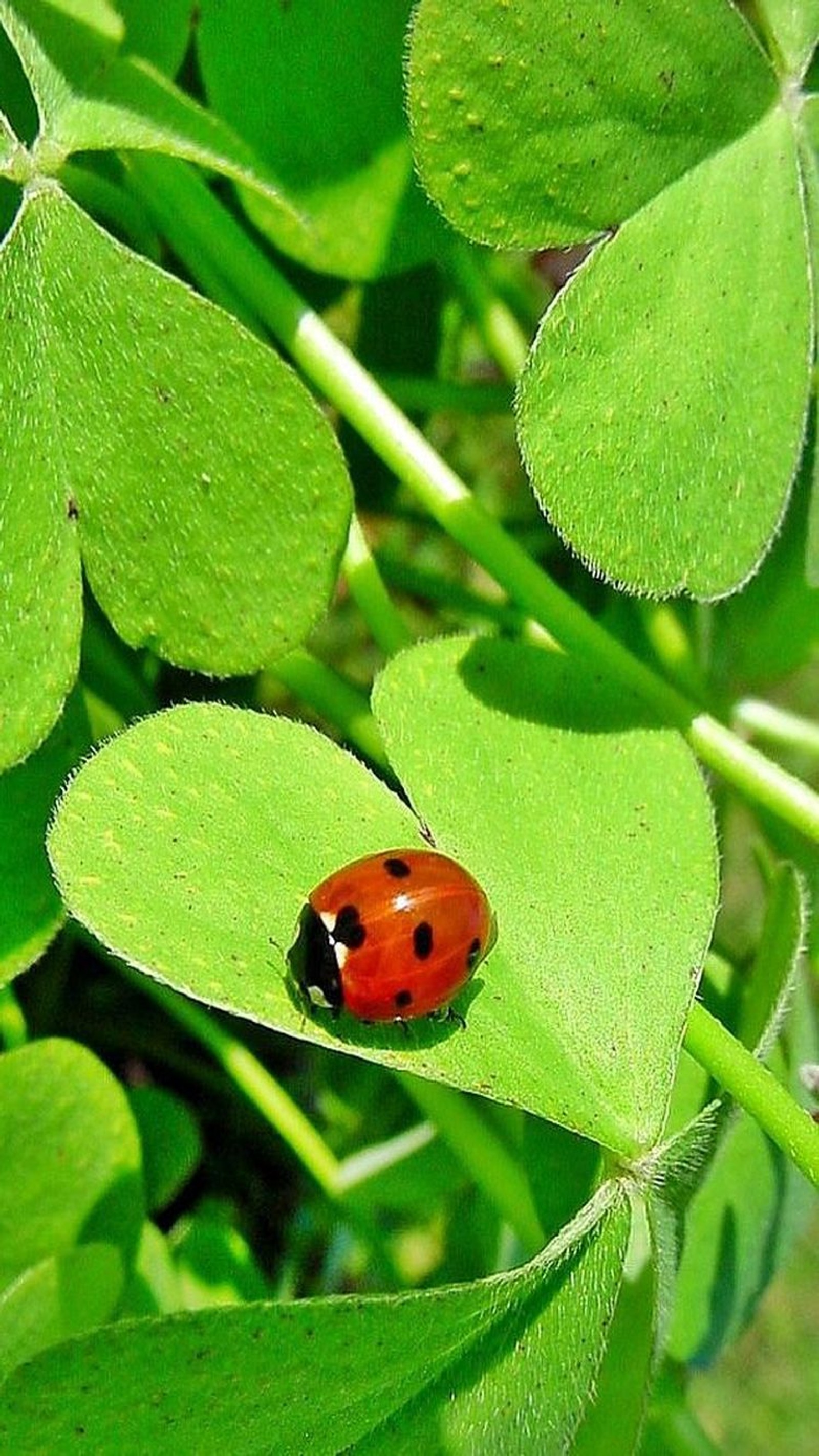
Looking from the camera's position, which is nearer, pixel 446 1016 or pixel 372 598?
pixel 446 1016

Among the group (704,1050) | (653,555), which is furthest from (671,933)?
(653,555)

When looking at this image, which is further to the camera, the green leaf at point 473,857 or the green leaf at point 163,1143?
the green leaf at point 163,1143

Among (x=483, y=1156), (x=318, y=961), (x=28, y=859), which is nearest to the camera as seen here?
(x=318, y=961)

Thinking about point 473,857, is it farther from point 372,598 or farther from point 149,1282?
point 149,1282

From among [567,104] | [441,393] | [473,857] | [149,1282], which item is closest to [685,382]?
[567,104]

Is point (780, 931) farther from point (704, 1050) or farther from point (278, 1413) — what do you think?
point (278, 1413)

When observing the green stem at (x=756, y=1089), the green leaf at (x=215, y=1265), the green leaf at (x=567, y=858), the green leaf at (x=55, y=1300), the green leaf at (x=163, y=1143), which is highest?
the green leaf at (x=567, y=858)

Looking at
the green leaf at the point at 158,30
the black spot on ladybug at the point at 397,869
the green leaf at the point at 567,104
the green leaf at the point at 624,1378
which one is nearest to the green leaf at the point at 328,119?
the green leaf at the point at 158,30

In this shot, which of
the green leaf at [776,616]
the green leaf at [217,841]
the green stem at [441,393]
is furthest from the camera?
the green stem at [441,393]

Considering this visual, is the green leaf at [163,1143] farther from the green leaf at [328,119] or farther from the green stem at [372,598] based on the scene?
the green leaf at [328,119]
